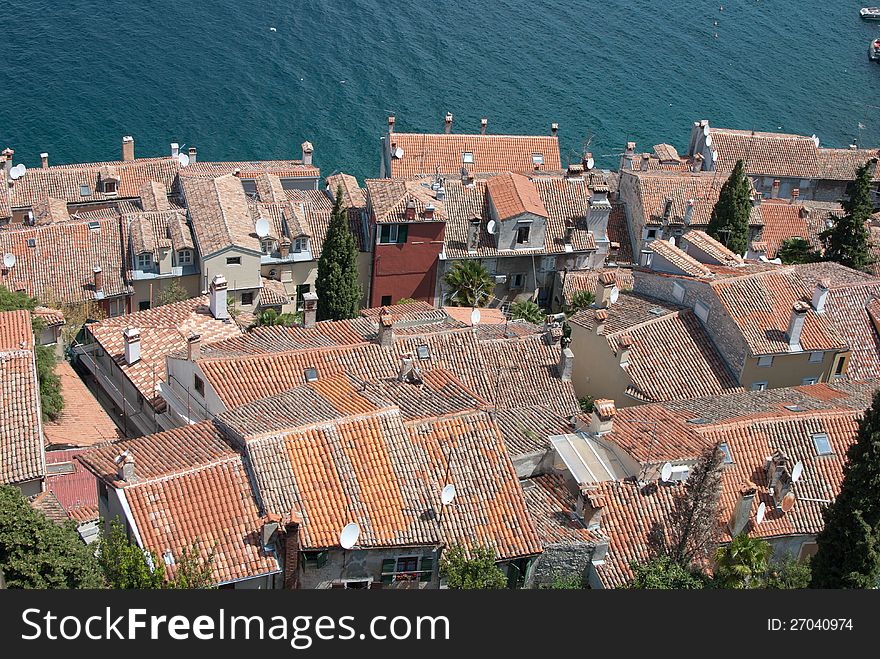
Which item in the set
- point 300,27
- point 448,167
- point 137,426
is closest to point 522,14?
point 300,27

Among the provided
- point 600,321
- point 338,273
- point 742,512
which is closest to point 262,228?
Answer: point 338,273

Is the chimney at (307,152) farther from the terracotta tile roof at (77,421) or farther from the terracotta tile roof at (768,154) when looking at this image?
the terracotta tile roof at (77,421)

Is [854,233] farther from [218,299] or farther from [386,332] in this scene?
[218,299]

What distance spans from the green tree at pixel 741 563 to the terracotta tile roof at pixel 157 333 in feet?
89.0

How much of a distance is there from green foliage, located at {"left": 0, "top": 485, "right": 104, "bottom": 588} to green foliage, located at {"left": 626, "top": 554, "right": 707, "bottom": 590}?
55.4 feet

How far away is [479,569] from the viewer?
113 feet

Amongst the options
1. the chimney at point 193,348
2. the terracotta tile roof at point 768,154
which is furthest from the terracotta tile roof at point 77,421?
the terracotta tile roof at point 768,154

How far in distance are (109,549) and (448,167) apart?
58.8 m

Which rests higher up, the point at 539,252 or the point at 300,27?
the point at 300,27

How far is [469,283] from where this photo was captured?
68250mm

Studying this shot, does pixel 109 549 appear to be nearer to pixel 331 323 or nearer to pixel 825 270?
pixel 331 323

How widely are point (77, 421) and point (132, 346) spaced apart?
16.3 ft

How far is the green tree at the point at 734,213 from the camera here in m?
73.9

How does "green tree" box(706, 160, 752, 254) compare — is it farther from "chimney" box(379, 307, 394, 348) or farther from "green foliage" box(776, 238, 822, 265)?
"chimney" box(379, 307, 394, 348)
